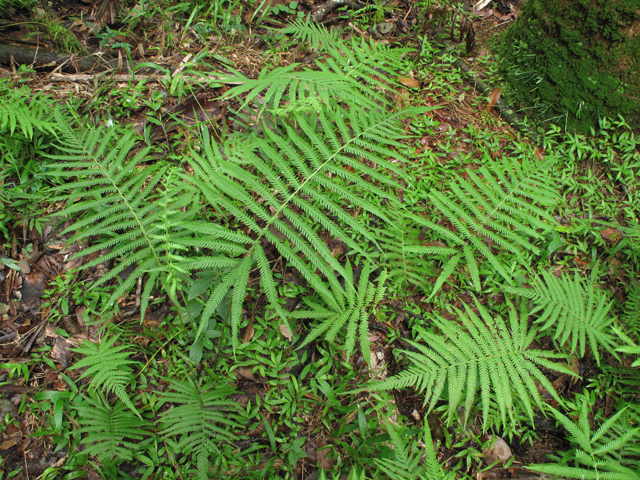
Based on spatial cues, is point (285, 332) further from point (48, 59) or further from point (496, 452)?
point (48, 59)

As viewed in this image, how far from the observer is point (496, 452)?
2098 mm

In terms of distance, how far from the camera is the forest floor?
2.02 meters

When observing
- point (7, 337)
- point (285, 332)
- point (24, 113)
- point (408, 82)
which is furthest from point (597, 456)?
point (24, 113)

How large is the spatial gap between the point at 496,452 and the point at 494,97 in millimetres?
2766

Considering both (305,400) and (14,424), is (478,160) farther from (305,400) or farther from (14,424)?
(14,424)

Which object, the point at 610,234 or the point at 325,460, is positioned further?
the point at 610,234

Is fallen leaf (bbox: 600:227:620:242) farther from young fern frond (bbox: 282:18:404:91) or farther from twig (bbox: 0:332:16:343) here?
twig (bbox: 0:332:16:343)

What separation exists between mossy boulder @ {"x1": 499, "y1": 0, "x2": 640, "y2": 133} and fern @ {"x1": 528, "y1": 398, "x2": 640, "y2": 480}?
2264 millimetres

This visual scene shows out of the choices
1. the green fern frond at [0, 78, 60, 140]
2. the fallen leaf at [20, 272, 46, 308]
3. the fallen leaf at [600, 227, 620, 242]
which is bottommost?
the fallen leaf at [600, 227, 620, 242]

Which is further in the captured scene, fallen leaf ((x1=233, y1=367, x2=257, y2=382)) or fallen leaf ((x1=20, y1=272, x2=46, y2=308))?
fallen leaf ((x1=20, y1=272, x2=46, y2=308))

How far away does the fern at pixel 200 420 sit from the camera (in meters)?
1.83

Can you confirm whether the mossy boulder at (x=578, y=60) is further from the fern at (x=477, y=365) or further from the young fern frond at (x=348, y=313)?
the young fern frond at (x=348, y=313)

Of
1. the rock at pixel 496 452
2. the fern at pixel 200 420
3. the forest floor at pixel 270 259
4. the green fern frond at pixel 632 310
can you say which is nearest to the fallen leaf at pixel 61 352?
the forest floor at pixel 270 259

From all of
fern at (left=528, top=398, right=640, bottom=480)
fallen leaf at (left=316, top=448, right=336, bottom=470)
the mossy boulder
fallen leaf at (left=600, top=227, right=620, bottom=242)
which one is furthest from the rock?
the mossy boulder
